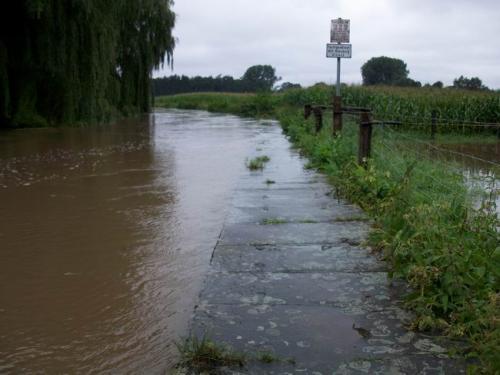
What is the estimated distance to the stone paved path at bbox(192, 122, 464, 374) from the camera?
9.39 feet

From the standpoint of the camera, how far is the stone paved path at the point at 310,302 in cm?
286

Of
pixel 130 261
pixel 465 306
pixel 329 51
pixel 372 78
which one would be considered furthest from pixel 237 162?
pixel 372 78

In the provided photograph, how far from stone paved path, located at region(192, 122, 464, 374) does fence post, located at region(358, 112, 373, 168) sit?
64.0 inches

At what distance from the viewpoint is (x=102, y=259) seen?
4.86 meters

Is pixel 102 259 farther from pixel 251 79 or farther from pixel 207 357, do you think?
pixel 251 79

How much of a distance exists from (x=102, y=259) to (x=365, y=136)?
13.2 ft

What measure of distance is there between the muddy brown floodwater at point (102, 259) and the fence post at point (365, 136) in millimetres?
1979

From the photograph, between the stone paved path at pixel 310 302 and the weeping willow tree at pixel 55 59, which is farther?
the weeping willow tree at pixel 55 59

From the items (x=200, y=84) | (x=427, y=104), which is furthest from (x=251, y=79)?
(x=427, y=104)

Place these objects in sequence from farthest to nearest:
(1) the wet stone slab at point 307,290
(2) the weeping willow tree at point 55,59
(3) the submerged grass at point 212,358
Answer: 1. (2) the weeping willow tree at point 55,59
2. (1) the wet stone slab at point 307,290
3. (3) the submerged grass at point 212,358

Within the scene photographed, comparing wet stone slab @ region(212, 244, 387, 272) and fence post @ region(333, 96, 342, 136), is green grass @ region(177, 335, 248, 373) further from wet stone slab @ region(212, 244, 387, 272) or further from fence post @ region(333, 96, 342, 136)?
fence post @ region(333, 96, 342, 136)

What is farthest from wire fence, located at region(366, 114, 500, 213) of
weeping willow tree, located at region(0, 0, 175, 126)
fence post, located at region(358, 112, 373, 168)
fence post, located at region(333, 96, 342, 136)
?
weeping willow tree, located at region(0, 0, 175, 126)

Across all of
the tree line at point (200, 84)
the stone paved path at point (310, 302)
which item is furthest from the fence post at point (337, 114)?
the tree line at point (200, 84)

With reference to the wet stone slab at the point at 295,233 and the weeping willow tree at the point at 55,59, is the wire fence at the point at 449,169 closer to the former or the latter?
the wet stone slab at the point at 295,233
